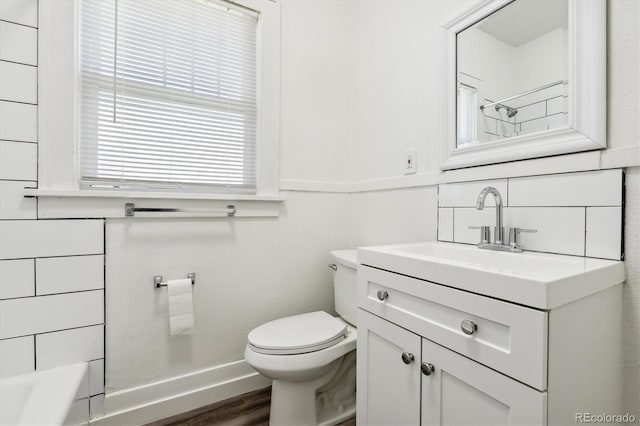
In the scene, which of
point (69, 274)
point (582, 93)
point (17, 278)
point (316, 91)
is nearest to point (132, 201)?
point (69, 274)

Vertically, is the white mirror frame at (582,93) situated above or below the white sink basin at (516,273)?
above

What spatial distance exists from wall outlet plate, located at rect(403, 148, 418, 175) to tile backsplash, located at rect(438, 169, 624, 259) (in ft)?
0.98

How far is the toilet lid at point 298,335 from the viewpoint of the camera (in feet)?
3.88

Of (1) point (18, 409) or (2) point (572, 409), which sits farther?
(1) point (18, 409)

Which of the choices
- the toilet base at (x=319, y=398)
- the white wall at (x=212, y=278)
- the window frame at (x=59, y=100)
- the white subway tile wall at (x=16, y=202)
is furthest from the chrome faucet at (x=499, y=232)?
the white subway tile wall at (x=16, y=202)

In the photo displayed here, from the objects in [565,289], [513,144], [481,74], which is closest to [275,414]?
[565,289]

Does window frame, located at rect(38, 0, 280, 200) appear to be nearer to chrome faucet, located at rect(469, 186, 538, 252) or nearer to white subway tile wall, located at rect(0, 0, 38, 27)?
white subway tile wall, located at rect(0, 0, 38, 27)

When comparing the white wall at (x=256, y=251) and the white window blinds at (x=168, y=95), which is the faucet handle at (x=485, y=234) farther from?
the white window blinds at (x=168, y=95)

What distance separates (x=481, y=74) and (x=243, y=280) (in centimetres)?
143

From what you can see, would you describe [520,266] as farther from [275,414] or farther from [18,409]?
[18,409]

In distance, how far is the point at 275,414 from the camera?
4.08 feet

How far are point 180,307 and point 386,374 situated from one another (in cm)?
92

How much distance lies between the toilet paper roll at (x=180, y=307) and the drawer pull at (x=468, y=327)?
1130 millimetres

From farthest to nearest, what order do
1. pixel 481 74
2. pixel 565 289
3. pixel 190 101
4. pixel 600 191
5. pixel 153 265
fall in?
pixel 190 101, pixel 153 265, pixel 481 74, pixel 600 191, pixel 565 289
